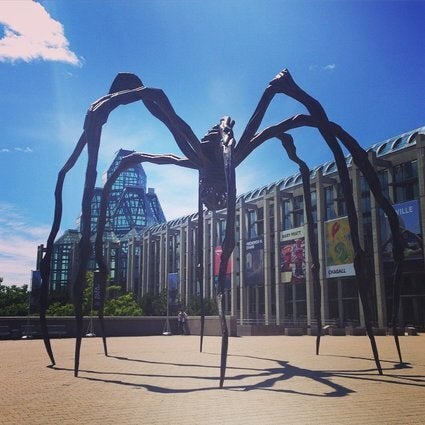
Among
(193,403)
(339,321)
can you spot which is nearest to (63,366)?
(193,403)

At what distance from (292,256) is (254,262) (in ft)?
19.5

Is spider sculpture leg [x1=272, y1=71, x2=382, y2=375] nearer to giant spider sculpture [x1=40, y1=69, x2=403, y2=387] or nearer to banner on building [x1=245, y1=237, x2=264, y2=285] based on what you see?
giant spider sculpture [x1=40, y1=69, x2=403, y2=387]

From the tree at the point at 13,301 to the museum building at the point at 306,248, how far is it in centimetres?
1670

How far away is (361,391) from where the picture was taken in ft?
20.0

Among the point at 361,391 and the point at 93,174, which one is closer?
the point at 361,391

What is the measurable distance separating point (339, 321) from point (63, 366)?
34.1 metres

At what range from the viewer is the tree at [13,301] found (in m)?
46.5

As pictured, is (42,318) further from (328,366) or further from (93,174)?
(328,366)

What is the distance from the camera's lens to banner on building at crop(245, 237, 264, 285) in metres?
47.1

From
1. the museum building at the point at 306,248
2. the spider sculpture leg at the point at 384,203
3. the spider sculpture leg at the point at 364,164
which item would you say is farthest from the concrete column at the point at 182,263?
the spider sculpture leg at the point at 384,203

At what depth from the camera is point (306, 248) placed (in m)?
42.0

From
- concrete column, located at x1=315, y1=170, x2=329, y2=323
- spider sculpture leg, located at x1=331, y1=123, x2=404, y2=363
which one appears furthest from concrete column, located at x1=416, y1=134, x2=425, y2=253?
spider sculpture leg, located at x1=331, y1=123, x2=404, y2=363

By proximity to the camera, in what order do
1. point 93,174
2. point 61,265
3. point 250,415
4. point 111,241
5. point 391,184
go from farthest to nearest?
point 61,265, point 111,241, point 391,184, point 93,174, point 250,415

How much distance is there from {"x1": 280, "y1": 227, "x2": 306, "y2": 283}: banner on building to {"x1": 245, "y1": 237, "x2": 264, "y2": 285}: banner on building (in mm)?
3316
